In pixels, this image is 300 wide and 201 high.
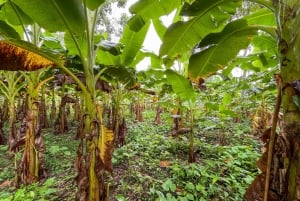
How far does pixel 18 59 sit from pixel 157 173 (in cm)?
219

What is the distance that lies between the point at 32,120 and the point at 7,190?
996 millimetres

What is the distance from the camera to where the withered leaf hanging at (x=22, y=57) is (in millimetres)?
1728

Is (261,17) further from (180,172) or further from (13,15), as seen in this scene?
(13,15)

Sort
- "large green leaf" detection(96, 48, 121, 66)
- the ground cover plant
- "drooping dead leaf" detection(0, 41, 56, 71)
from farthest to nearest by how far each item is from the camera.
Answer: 1. "large green leaf" detection(96, 48, 121, 66)
2. "drooping dead leaf" detection(0, 41, 56, 71)
3. the ground cover plant

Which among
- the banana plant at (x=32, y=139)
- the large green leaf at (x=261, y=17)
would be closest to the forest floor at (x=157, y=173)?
the banana plant at (x=32, y=139)

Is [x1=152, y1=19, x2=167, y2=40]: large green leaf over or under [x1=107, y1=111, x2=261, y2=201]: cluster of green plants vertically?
over

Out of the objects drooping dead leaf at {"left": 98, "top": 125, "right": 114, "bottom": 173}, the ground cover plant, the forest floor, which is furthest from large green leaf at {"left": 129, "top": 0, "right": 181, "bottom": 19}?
the forest floor

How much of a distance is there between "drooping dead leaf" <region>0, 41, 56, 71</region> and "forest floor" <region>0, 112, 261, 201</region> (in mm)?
1186

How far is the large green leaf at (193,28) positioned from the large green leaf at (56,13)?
26.5 inches

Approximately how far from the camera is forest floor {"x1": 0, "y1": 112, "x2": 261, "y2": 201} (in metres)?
2.83

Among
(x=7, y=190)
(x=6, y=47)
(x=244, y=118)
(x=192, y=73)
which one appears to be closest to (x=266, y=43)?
(x=192, y=73)

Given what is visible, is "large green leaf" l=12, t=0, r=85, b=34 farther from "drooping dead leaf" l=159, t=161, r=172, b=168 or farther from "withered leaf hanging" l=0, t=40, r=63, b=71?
"drooping dead leaf" l=159, t=161, r=172, b=168

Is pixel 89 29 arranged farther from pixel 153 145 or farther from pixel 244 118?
pixel 244 118

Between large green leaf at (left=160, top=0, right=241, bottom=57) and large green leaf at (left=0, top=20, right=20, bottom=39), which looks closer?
large green leaf at (left=160, top=0, right=241, bottom=57)
